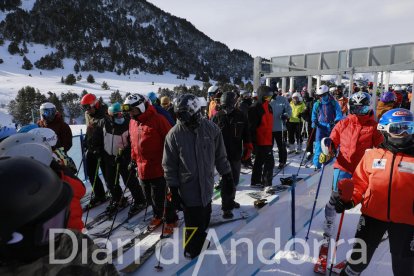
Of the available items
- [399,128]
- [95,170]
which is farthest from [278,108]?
[399,128]

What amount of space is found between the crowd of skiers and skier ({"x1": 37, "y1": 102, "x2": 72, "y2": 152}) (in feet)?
0.06

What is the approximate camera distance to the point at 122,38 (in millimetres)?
85688

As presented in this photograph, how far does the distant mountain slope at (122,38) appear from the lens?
70.2 m

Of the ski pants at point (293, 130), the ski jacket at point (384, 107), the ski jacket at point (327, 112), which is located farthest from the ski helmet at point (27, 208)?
the ski pants at point (293, 130)

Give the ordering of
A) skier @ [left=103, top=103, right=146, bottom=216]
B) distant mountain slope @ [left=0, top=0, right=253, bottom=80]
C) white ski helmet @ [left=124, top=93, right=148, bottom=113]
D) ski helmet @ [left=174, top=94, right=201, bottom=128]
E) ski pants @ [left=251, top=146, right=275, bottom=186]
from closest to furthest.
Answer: ski helmet @ [left=174, top=94, right=201, bottom=128] < white ski helmet @ [left=124, top=93, right=148, bottom=113] < skier @ [left=103, top=103, right=146, bottom=216] < ski pants @ [left=251, top=146, right=275, bottom=186] < distant mountain slope @ [left=0, top=0, right=253, bottom=80]

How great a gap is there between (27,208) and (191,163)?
2.25 m

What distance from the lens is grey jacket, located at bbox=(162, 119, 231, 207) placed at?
10.5 ft

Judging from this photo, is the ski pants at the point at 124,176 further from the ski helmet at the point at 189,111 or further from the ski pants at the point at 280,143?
the ski pants at the point at 280,143

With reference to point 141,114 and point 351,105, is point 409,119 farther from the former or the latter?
point 141,114

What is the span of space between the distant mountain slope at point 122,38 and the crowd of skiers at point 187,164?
64337 millimetres

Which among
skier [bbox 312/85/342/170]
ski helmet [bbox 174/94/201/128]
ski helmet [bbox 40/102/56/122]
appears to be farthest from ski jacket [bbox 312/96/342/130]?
ski helmet [bbox 40/102/56/122]

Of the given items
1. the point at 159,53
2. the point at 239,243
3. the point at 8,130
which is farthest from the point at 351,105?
the point at 159,53

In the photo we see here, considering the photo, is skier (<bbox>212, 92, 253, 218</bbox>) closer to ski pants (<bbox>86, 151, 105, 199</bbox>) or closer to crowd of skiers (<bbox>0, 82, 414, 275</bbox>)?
crowd of skiers (<bbox>0, 82, 414, 275</bbox>)

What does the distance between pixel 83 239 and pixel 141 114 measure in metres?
2.98
